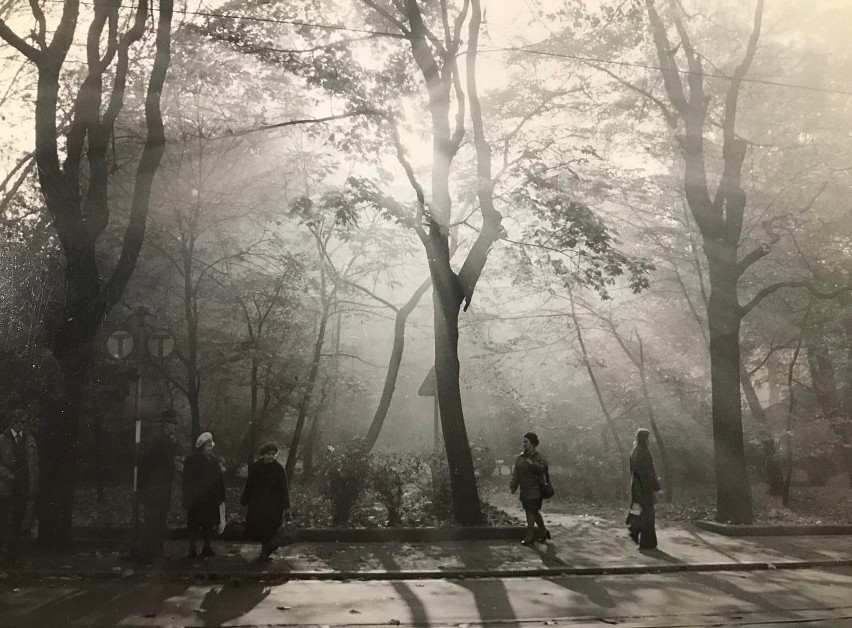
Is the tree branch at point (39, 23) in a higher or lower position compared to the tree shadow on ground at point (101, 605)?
higher

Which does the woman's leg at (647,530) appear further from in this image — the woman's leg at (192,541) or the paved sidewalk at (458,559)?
the woman's leg at (192,541)

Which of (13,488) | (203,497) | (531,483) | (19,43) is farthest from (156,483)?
(19,43)

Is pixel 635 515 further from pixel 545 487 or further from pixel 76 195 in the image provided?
pixel 76 195

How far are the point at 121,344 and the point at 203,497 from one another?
2939mm

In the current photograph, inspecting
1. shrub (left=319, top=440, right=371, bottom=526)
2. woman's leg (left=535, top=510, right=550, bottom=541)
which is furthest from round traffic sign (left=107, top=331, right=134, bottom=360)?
woman's leg (left=535, top=510, right=550, bottom=541)

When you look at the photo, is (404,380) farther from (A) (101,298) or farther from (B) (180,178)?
(A) (101,298)

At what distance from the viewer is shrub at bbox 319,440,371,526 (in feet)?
50.4

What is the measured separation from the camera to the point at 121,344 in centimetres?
1373

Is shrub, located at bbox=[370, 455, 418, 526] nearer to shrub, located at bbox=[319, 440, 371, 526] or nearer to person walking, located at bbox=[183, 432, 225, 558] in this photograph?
shrub, located at bbox=[319, 440, 371, 526]

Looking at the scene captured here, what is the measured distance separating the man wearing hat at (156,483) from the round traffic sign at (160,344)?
142cm

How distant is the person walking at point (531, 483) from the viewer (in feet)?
46.8

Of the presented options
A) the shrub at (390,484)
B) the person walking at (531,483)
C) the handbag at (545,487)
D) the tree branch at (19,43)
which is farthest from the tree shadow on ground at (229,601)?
the tree branch at (19,43)

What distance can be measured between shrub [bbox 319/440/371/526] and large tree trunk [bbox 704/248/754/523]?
7378 mm

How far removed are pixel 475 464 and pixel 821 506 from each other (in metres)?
12.3
